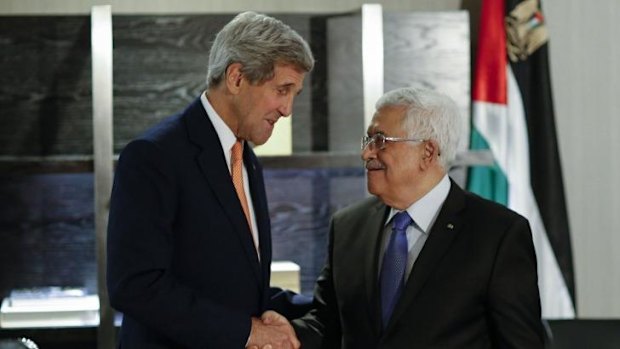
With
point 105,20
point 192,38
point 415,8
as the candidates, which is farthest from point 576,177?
point 105,20

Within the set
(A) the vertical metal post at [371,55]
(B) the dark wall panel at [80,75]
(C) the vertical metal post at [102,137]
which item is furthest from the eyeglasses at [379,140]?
(B) the dark wall panel at [80,75]

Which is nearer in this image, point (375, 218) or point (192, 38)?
point (375, 218)

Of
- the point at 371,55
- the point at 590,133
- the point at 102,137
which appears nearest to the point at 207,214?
the point at 102,137

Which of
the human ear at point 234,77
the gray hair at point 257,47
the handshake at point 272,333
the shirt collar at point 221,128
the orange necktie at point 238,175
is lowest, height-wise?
the handshake at point 272,333

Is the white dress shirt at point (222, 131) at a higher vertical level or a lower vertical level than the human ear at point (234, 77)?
lower

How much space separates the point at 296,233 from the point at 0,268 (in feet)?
4.19

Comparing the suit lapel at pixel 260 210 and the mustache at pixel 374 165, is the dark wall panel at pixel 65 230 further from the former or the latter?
the mustache at pixel 374 165

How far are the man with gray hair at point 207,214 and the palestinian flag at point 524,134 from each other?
2098mm

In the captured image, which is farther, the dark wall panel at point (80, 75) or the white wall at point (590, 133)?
the white wall at point (590, 133)

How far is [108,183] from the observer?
4418mm

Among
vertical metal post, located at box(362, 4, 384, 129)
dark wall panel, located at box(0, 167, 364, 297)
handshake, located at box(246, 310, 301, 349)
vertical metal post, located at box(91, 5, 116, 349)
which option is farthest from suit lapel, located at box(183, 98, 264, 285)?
dark wall panel, located at box(0, 167, 364, 297)

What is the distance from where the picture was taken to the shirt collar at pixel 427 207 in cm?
294

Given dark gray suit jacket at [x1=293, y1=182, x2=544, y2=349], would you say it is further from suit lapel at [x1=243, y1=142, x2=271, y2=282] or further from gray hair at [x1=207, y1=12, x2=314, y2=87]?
gray hair at [x1=207, y1=12, x2=314, y2=87]

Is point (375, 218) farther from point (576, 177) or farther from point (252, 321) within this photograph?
point (576, 177)
